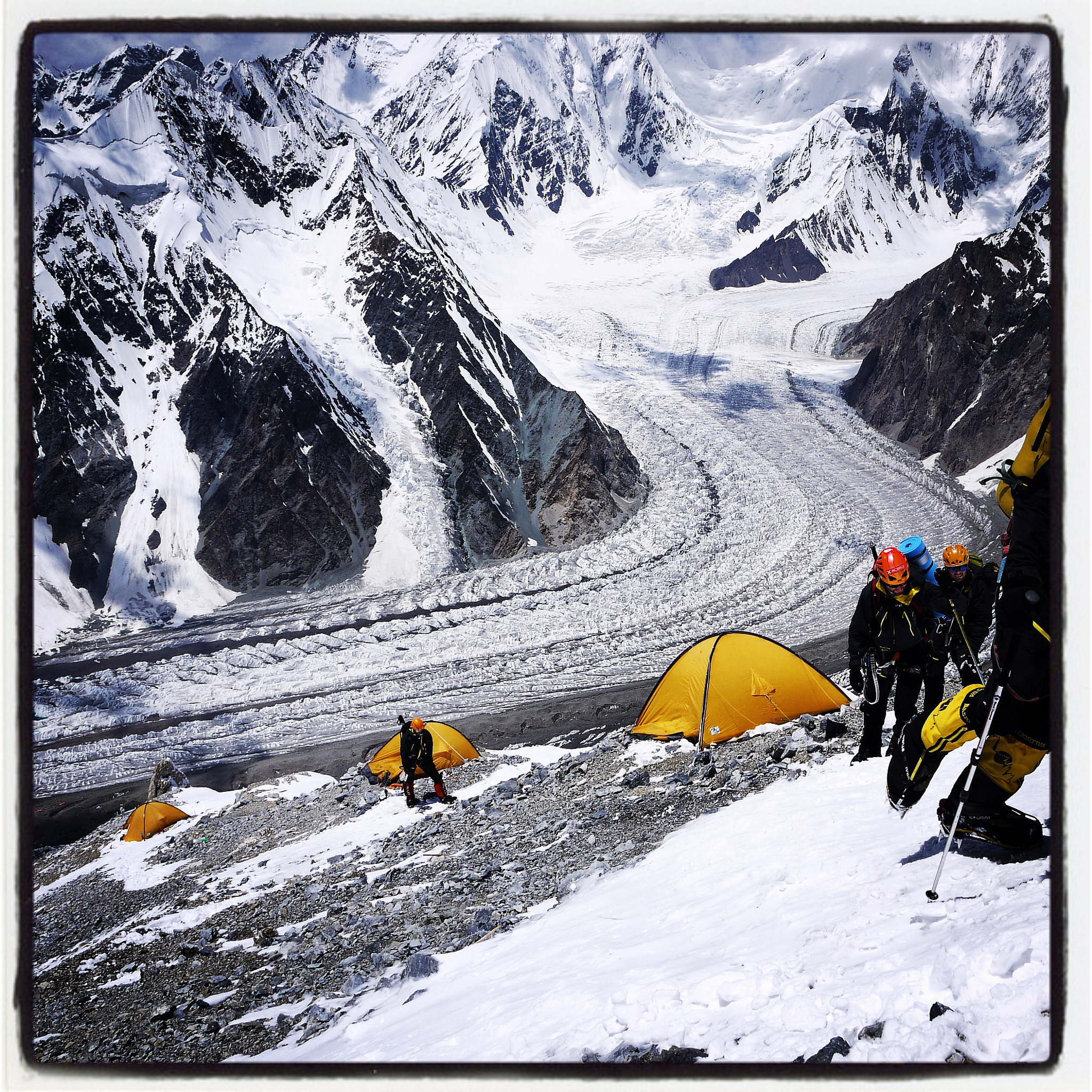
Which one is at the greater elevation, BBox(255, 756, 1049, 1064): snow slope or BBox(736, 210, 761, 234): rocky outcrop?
BBox(736, 210, 761, 234): rocky outcrop

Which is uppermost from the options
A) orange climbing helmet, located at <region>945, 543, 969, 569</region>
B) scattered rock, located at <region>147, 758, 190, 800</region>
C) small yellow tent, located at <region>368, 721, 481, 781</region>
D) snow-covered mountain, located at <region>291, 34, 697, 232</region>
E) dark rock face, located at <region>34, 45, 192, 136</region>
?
snow-covered mountain, located at <region>291, 34, 697, 232</region>

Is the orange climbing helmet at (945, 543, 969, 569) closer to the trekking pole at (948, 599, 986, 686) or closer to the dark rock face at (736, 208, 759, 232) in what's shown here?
the trekking pole at (948, 599, 986, 686)

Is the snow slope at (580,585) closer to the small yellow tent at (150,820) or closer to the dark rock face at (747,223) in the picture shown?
the small yellow tent at (150,820)

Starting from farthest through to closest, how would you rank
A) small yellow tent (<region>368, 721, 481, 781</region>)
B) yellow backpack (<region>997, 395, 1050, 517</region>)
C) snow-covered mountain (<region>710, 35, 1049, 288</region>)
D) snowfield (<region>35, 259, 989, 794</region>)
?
snow-covered mountain (<region>710, 35, 1049, 288</region>) < snowfield (<region>35, 259, 989, 794</region>) < small yellow tent (<region>368, 721, 481, 781</region>) < yellow backpack (<region>997, 395, 1050, 517</region>)

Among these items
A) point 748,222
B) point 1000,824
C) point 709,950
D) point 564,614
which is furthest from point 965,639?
point 748,222

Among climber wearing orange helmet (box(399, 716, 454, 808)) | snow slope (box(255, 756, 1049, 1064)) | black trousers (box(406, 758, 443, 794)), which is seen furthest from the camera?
black trousers (box(406, 758, 443, 794))

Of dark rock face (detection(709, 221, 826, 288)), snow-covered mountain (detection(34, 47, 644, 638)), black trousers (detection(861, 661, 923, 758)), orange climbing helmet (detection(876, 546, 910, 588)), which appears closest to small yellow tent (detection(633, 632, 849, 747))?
black trousers (detection(861, 661, 923, 758))

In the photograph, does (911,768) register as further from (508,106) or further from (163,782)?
(508,106)
